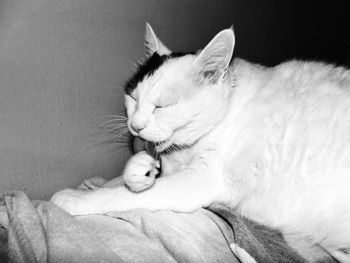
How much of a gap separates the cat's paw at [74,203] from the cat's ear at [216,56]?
0.54 meters

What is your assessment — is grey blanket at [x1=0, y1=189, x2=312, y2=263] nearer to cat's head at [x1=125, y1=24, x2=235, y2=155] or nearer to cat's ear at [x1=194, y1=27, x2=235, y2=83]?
cat's head at [x1=125, y1=24, x2=235, y2=155]

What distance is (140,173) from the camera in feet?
3.18

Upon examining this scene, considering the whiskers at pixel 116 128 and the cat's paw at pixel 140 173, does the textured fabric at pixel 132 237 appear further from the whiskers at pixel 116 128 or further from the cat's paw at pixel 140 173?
the whiskers at pixel 116 128

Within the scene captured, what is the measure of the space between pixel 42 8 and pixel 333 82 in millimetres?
942

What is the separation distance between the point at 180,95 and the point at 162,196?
32cm

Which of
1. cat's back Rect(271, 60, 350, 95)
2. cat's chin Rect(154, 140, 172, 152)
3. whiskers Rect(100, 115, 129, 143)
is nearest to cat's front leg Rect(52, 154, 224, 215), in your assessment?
cat's chin Rect(154, 140, 172, 152)

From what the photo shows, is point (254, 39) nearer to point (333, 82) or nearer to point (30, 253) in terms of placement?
point (333, 82)

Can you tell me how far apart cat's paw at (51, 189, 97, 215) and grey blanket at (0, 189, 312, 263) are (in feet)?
0.08

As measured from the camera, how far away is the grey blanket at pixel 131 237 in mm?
764

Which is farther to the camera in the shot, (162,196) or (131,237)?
(162,196)

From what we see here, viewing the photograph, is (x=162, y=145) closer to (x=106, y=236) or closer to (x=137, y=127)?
(x=137, y=127)

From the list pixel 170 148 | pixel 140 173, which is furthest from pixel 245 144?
pixel 140 173

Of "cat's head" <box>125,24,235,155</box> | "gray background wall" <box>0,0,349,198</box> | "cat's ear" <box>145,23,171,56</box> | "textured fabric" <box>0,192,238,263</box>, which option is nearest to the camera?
"textured fabric" <box>0,192,238,263</box>

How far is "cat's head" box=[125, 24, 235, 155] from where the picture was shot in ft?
3.37
